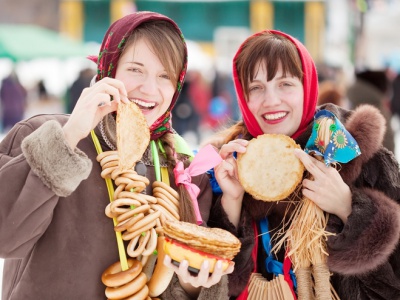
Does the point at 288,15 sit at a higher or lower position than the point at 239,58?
lower

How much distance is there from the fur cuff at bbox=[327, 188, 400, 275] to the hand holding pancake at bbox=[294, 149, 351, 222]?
0.05 metres

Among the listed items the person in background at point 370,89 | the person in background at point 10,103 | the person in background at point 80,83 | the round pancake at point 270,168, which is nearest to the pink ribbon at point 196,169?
the round pancake at point 270,168

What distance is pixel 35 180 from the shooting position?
1.78 metres

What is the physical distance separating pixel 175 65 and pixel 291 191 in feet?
2.26

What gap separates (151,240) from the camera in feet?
6.55

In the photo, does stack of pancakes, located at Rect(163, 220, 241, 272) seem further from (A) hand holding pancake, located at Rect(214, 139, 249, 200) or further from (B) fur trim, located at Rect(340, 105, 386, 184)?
(B) fur trim, located at Rect(340, 105, 386, 184)

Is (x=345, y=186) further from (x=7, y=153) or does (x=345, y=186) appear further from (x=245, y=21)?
(x=245, y=21)

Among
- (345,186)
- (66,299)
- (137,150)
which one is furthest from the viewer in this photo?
(345,186)

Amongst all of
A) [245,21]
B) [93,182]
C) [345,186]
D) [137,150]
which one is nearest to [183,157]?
[137,150]

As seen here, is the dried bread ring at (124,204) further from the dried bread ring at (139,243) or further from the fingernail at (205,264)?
the fingernail at (205,264)

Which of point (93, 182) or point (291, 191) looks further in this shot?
point (291, 191)

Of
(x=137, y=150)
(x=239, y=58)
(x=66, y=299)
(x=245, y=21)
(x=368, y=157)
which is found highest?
(x=239, y=58)

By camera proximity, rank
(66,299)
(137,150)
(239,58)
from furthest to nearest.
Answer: (239,58) < (137,150) < (66,299)

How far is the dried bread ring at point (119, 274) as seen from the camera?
1.92m
